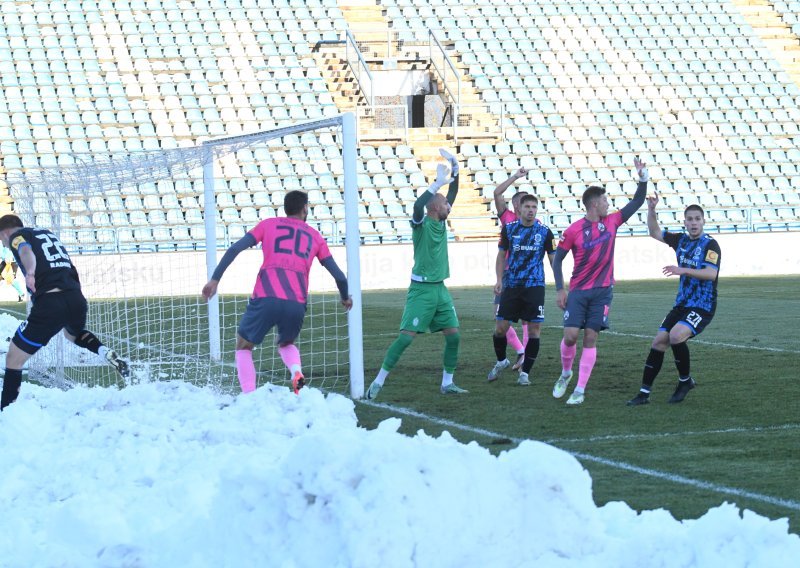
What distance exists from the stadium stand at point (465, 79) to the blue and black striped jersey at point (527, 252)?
14.7m

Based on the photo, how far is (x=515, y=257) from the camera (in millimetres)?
10023

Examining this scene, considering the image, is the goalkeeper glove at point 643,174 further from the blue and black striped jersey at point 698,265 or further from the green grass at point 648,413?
the green grass at point 648,413

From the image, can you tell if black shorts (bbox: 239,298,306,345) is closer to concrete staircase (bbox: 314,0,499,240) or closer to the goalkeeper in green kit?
the goalkeeper in green kit

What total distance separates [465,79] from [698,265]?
79.5ft

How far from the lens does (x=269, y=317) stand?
7730 millimetres

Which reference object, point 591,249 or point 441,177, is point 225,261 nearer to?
point 441,177

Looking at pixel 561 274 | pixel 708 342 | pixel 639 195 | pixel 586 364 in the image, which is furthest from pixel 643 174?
pixel 708 342

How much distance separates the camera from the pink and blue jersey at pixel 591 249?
28.2 ft

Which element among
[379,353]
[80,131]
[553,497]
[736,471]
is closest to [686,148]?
[80,131]

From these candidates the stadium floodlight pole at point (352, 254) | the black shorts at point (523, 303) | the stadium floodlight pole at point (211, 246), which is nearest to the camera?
the stadium floodlight pole at point (352, 254)

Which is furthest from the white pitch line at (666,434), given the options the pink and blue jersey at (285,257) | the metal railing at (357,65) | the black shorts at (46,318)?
the metal railing at (357,65)

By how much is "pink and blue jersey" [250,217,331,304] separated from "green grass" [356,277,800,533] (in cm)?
101

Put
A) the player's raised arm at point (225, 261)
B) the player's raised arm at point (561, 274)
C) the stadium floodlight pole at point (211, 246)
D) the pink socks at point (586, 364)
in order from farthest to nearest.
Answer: the stadium floodlight pole at point (211, 246)
the player's raised arm at point (561, 274)
the pink socks at point (586, 364)
the player's raised arm at point (225, 261)

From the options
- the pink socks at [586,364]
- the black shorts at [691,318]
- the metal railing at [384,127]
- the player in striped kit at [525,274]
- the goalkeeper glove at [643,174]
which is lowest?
the pink socks at [586,364]
